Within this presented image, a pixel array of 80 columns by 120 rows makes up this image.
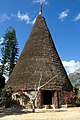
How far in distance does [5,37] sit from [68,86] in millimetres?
17464

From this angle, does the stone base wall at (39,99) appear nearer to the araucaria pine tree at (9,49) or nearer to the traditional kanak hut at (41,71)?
the traditional kanak hut at (41,71)

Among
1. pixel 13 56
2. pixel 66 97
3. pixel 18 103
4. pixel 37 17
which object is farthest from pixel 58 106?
pixel 13 56

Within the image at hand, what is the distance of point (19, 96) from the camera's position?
1212 inches

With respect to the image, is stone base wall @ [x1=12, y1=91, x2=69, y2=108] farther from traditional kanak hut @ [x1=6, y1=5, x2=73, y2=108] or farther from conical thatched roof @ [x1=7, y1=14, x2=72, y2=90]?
conical thatched roof @ [x1=7, y1=14, x2=72, y2=90]

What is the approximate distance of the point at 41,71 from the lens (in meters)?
30.8

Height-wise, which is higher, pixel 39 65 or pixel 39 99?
pixel 39 65

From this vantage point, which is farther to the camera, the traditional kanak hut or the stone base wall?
the traditional kanak hut

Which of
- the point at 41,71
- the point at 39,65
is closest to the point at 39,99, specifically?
the point at 41,71

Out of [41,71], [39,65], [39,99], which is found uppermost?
[39,65]

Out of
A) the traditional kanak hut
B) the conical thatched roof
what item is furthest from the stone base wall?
the conical thatched roof

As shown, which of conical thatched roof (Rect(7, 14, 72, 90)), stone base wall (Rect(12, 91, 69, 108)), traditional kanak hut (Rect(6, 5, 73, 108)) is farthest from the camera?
conical thatched roof (Rect(7, 14, 72, 90))

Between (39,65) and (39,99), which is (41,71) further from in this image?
(39,99)

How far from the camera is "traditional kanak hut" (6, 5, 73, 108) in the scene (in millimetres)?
30016

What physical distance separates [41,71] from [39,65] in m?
0.91
